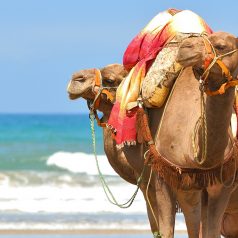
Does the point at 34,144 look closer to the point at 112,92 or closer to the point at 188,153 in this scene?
the point at 112,92

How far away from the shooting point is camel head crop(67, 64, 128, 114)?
1045cm

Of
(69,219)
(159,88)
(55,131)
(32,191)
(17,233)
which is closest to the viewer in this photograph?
(159,88)

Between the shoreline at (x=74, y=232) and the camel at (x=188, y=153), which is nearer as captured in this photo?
the camel at (x=188, y=153)

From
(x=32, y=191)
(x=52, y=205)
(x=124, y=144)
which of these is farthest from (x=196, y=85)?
(x=32, y=191)

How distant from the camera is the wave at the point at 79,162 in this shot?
1281 inches

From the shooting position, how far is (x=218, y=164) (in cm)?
806

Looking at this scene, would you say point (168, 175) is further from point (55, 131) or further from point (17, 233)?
point (55, 131)

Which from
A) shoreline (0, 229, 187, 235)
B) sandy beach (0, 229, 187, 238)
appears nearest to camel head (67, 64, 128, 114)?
sandy beach (0, 229, 187, 238)

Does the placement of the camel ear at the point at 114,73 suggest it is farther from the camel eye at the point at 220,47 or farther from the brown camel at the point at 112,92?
the camel eye at the point at 220,47

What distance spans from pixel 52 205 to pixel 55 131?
133 ft

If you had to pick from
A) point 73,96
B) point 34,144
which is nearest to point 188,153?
point 73,96

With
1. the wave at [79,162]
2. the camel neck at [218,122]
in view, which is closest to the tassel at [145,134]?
the camel neck at [218,122]

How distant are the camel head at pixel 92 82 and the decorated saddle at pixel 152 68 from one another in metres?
0.76

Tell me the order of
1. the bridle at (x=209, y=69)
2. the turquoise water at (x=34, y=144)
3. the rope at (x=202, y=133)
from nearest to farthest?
the bridle at (x=209, y=69)
the rope at (x=202, y=133)
the turquoise water at (x=34, y=144)
